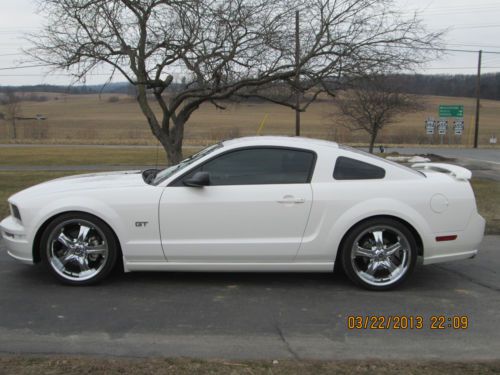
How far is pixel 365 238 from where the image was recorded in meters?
4.78

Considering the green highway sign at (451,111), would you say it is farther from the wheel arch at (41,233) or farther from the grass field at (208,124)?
the wheel arch at (41,233)

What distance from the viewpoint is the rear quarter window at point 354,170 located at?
4.85 metres

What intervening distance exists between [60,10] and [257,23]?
15.0 feet

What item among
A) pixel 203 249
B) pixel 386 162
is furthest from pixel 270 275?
pixel 386 162

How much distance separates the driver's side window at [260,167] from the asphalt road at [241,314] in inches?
40.2

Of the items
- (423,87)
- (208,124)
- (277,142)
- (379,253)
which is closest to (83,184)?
(277,142)

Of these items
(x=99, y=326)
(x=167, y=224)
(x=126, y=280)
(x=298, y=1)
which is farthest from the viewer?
(x=298, y=1)

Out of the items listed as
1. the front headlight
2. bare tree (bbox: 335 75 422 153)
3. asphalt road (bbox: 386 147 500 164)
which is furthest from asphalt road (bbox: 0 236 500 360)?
asphalt road (bbox: 386 147 500 164)

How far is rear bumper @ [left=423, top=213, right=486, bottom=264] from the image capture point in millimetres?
4828

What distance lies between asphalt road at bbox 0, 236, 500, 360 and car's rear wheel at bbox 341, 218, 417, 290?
15cm

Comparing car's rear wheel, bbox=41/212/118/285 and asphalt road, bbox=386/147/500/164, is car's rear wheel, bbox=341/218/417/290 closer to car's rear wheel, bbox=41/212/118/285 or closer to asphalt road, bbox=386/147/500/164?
car's rear wheel, bbox=41/212/118/285

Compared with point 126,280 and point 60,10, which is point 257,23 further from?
point 126,280

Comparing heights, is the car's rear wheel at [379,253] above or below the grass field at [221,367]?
above
